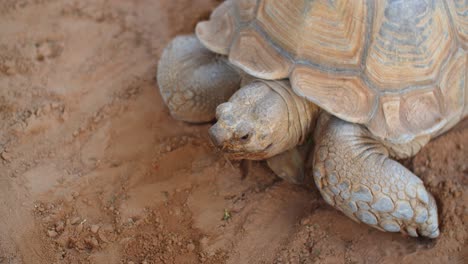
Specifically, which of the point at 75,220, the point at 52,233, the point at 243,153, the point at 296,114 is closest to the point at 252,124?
the point at 243,153

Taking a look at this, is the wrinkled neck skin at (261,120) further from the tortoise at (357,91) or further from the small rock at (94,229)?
the small rock at (94,229)

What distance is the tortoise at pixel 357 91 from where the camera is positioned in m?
2.66

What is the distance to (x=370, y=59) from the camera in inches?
106

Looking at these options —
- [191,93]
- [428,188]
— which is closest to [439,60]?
[428,188]

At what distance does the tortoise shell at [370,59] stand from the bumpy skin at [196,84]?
60 centimetres

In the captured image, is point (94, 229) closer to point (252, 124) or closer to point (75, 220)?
point (75, 220)

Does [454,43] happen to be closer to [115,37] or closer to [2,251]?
[115,37]

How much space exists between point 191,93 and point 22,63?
4.86 feet

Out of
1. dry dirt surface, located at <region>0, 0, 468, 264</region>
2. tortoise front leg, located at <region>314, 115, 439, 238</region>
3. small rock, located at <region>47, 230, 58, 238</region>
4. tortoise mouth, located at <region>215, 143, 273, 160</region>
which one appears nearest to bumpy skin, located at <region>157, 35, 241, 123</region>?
dry dirt surface, located at <region>0, 0, 468, 264</region>

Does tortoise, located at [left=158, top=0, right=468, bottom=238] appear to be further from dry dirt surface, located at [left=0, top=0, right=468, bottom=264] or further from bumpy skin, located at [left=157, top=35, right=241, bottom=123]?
bumpy skin, located at [left=157, top=35, right=241, bottom=123]

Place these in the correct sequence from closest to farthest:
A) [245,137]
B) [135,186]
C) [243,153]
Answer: [245,137] → [243,153] → [135,186]

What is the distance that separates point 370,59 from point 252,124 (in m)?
0.79

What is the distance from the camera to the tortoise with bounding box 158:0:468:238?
8.74 feet

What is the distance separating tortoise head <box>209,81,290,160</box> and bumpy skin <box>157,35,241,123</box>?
23.2 inches
